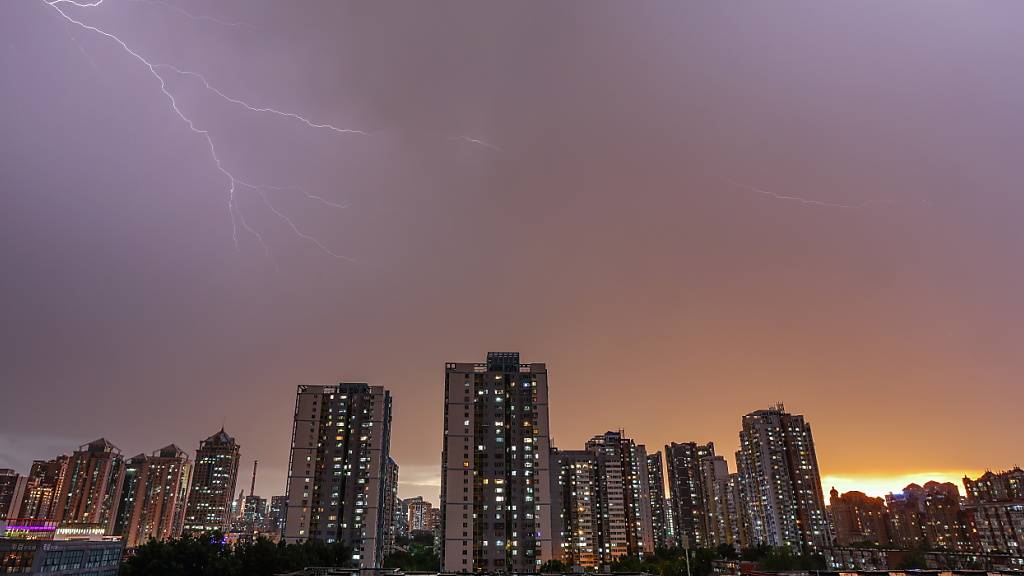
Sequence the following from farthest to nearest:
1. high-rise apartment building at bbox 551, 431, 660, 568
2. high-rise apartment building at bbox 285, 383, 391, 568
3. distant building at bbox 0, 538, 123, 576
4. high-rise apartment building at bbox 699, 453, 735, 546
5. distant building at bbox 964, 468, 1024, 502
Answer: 1. high-rise apartment building at bbox 699, 453, 735, 546
2. distant building at bbox 964, 468, 1024, 502
3. high-rise apartment building at bbox 551, 431, 660, 568
4. high-rise apartment building at bbox 285, 383, 391, 568
5. distant building at bbox 0, 538, 123, 576

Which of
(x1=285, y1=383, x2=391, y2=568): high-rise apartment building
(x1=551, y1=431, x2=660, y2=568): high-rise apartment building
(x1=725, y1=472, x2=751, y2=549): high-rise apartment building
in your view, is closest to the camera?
(x1=285, y1=383, x2=391, y2=568): high-rise apartment building

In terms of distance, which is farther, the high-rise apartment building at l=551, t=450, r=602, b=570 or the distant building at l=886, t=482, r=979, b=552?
the distant building at l=886, t=482, r=979, b=552

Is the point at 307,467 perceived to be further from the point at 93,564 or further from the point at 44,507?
the point at 44,507

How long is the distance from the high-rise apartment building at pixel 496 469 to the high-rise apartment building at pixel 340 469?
26.2 meters

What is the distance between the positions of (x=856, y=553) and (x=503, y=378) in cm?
9583

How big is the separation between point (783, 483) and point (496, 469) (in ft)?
308

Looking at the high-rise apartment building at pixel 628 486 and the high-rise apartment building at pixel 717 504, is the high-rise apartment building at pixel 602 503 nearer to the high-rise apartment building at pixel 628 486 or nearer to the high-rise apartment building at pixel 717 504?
the high-rise apartment building at pixel 628 486

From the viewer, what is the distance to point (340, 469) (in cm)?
12019

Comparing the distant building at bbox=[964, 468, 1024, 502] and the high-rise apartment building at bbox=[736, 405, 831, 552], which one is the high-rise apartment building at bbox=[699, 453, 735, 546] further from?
the distant building at bbox=[964, 468, 1024, 502]

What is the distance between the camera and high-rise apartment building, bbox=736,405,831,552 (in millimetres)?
147875

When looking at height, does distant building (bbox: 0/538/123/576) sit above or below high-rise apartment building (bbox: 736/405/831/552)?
below

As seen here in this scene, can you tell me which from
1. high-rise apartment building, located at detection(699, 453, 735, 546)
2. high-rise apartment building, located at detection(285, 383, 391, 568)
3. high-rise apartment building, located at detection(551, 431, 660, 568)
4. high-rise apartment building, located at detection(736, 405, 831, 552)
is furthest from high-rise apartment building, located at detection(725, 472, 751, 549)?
high-rise apartment building, located at detection(285, 383, 391, 568)

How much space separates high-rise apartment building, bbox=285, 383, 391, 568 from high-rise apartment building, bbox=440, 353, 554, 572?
26.2m

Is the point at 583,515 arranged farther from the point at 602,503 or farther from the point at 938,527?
the point at 938,527
